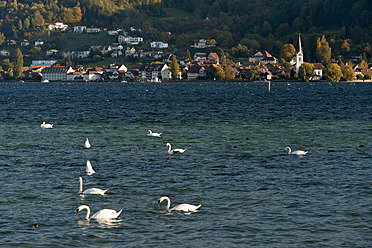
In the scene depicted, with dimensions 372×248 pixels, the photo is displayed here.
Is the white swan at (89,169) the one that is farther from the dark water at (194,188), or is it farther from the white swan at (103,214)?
the white swan at (103,214)

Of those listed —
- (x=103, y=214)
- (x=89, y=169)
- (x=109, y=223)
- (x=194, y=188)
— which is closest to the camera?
(x=109, y=223)

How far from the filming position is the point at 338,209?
26219 mm

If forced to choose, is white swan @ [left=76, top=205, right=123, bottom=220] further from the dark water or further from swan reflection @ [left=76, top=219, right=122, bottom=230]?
→ the dark water

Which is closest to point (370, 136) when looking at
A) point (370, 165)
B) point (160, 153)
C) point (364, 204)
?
point (370, 165)

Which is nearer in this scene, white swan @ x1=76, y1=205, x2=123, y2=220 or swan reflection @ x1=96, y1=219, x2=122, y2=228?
swan reflection @ x1=96, y1=219, x2=122, y2=228

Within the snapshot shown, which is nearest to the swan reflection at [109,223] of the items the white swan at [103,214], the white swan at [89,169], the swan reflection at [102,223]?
the swan reflection at [102,223]

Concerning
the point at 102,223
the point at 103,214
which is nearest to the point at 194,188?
the point at 103,214

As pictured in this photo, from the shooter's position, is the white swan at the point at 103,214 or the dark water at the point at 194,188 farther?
the white swan at the point at 103,214

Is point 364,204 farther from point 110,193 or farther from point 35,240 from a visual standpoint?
point 35,240

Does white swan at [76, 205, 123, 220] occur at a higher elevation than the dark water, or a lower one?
higher

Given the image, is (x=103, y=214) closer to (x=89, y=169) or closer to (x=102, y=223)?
(x=102, y=223)

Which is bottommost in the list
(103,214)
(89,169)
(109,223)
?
(109,223)

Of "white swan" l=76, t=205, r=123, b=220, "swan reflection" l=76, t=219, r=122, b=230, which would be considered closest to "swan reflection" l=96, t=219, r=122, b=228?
"swan reflection" l=76, t=219, r=122, b=230

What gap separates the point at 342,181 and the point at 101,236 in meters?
16.7
